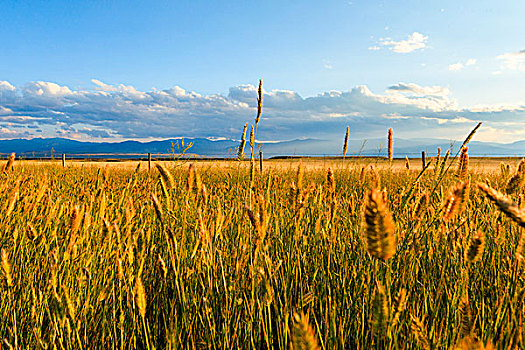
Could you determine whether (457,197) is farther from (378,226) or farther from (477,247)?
(378,226)

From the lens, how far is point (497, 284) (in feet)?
5.27

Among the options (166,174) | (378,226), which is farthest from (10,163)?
(378,226)

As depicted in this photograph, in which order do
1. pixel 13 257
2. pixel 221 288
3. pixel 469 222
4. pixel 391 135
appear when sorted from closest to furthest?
pixel 221 288 < pixel 13 257 < pixel 469 222 < pixel 391 135

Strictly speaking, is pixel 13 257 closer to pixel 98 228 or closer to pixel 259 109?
pixel 98 228

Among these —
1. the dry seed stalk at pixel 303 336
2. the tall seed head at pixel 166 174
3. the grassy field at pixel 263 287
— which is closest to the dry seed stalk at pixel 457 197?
the grassy field at pixel 263 287

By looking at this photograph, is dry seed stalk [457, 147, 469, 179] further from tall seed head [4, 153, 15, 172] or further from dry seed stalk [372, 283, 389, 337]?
tall seed head [4, 153, 15, 172]

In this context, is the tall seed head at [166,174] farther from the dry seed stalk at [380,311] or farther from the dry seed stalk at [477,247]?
the dry seed stalk at [477,247]

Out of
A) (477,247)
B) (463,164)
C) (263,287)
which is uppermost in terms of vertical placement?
(463,164)

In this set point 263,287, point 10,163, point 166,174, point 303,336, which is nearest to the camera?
point 303,336

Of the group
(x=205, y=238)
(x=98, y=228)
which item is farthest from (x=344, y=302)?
(x=98, y=228)

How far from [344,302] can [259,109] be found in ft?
3.57

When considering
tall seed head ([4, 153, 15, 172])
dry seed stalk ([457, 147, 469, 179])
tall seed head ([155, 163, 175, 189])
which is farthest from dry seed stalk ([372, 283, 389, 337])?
tall seed head ([4, 153, 15, 172])

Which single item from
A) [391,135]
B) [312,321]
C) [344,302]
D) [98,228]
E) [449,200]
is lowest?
[312,321]

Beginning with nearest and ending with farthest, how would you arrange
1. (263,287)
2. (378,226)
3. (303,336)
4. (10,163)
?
(303,336) < (378,226) < (263,287) < (10,163)
